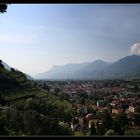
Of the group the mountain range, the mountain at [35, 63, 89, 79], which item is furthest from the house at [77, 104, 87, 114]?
the mountain at [35, 63, 89, 79]

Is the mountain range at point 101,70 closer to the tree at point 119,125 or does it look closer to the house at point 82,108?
the house at point 82,108

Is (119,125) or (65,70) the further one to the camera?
(65,70)

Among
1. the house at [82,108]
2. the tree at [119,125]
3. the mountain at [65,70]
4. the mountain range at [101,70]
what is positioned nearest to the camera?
the tree at [119,125]

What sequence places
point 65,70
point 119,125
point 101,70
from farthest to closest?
point 65,70 < point 101,70 < point 119,125

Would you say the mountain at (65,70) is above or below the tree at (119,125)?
above

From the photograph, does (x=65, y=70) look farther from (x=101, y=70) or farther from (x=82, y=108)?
(x=82, y=108)

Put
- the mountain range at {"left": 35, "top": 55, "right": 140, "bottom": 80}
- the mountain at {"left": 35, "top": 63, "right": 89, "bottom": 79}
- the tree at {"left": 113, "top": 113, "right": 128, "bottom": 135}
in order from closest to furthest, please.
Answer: the tree at {"left": 113, "top": 113, "right": 128, "bottom": 135}
the mountain range at {"left": 35, "top": 55, "right": 140, "bottom": 80}
the mountain at {"left": 35, "top": 63, "right": 89, "bottom": 79}

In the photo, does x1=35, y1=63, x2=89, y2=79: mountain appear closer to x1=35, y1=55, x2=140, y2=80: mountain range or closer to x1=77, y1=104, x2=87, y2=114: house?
x1=35, y1=55, x2=140, y2=80: mountain range

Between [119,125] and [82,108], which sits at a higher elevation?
[82,108]

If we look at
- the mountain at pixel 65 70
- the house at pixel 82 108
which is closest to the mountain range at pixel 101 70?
the mountain at pixel 65 70

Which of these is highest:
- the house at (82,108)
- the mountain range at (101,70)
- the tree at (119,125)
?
the mountain range at (101,70)

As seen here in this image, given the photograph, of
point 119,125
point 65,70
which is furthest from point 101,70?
point 119,125

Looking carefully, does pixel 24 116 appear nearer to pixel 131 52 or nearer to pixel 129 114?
pixel 129 114

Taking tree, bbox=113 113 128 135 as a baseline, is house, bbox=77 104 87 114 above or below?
above
